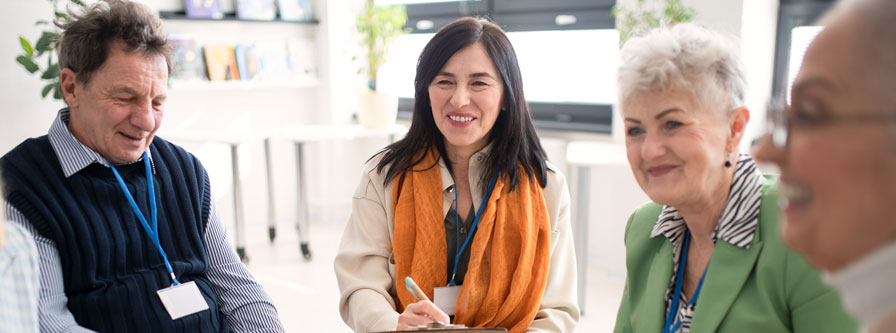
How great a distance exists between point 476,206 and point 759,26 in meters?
2.40

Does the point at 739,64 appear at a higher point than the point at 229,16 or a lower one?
lower

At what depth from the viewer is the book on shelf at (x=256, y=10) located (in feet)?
15.6

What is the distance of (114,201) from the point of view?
1.60m

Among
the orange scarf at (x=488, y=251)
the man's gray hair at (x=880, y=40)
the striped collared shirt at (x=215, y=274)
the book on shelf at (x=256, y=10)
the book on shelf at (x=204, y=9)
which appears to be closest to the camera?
the man's gray hair at (x=880, y=40)

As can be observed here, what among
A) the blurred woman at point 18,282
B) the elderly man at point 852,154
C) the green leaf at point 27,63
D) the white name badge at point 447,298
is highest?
the green leaf at point 27,63

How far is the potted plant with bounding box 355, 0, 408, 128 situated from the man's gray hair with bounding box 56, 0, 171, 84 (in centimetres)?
292

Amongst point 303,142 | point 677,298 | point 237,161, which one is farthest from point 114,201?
point 303,142

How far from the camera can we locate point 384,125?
4633mm

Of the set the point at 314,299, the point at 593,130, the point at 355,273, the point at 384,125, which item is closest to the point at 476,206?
the point at 355,273

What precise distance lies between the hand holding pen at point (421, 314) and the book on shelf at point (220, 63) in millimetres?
3605

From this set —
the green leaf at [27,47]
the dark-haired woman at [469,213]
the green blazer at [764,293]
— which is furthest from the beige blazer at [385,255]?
the green leaf at [27,47]

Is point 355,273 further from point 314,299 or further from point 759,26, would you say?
point 759,26

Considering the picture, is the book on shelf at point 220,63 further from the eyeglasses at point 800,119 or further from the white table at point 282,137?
the eyeglasses at point 800,119

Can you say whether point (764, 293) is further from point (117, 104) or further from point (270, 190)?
point (270, 190)
